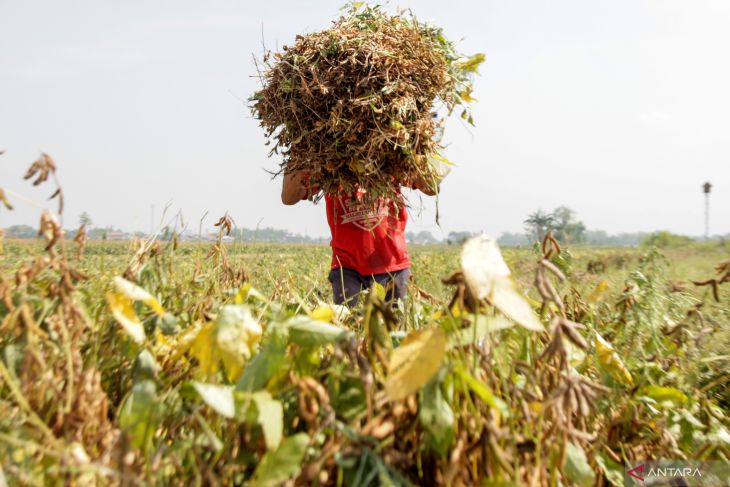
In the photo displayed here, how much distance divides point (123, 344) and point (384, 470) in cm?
50

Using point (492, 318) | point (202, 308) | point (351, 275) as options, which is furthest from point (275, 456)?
point (351, 275)

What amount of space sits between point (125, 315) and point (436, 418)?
51 cm

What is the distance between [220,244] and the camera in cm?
137

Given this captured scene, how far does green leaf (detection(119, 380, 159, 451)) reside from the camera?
2.12 ft

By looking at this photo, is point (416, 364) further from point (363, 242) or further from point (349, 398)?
point (363, 242)

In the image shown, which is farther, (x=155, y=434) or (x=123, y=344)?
(x=123, y=344)

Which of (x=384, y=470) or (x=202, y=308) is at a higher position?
(x=202, y=308)

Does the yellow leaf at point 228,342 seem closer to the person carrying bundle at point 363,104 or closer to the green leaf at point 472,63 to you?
the person carrying bundle at point 363,104

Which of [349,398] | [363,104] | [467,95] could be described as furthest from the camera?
[467,95]

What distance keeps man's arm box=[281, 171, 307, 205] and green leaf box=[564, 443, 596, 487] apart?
2.09m

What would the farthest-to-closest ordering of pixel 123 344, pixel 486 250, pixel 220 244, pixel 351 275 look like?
1. pixel 351 275
2. pixel 220 244
3. pixel 123 344
4. pixel 486 250

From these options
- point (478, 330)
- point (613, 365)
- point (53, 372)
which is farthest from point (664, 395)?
point (53, 372)

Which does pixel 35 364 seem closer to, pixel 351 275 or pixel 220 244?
pixel 220 244

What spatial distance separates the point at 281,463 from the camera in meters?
0.58
